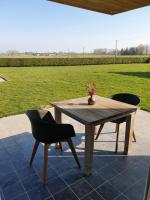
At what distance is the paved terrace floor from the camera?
6.83 feet

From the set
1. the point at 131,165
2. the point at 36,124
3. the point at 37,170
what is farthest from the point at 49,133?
the point at 131,165

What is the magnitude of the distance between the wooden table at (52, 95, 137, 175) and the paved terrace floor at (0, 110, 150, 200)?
0.23 meters

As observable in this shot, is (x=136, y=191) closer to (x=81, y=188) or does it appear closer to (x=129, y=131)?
(x=81, y=188)

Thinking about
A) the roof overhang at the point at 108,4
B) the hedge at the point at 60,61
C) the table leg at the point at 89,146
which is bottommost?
the table leg at the point at 89,146

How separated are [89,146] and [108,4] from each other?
1891 mm

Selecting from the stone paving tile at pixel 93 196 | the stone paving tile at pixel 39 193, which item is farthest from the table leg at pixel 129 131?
the stone paving tile at pixel 39 193

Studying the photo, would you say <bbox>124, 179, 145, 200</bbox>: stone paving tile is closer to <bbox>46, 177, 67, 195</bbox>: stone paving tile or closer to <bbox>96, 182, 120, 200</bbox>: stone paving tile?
<bbox>96, 182, 120, 200</bbox>: stone paving tile

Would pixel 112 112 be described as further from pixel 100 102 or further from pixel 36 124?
pixel 36 124

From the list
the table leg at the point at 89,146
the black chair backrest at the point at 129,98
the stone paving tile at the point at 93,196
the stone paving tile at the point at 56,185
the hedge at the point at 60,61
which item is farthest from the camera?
the hedge at the point at 60,61

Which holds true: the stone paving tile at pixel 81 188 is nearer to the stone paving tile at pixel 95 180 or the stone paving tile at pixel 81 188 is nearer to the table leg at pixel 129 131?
the stone paving tile at pixel 95 180

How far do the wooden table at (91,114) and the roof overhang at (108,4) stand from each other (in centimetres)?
143

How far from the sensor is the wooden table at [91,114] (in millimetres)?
2299

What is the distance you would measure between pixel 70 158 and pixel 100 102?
Answer: 1054mm

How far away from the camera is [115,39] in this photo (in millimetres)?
44656
